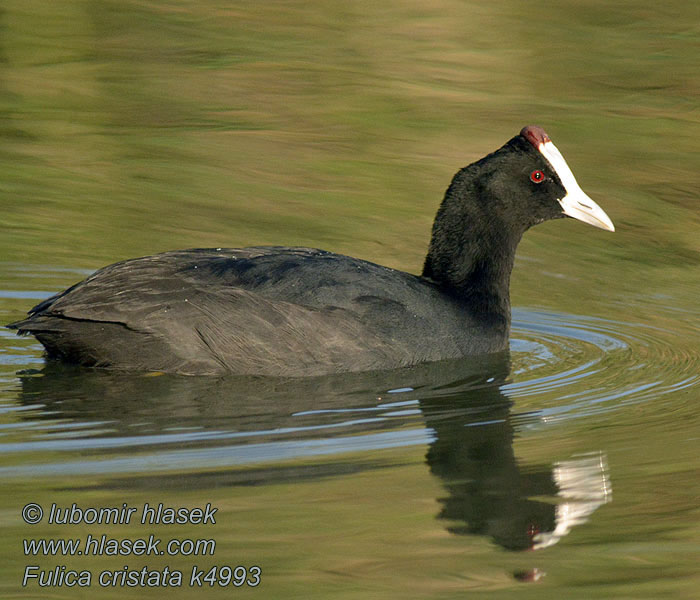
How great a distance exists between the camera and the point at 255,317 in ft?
20.5

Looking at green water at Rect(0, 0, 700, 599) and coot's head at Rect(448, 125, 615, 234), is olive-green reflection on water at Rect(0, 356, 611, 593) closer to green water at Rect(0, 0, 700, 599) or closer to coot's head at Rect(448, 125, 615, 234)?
green water at Rect(0, 0, 700, 599)

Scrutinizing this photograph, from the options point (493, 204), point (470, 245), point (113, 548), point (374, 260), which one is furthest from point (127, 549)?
point (374, 260)

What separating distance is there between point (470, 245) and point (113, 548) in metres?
3.34

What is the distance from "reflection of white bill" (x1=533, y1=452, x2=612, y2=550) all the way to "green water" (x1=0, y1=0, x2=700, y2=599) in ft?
0.04

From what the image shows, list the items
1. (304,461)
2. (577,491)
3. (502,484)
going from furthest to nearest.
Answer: (304,461) → (502,484) → (577,491)

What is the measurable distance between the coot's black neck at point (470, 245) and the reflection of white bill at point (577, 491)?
1.89 m

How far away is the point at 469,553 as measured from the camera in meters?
4.29

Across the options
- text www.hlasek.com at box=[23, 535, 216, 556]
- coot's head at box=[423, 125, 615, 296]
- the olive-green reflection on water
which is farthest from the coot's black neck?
text www.hlasek.com at box=[23, 535, 216, 556]

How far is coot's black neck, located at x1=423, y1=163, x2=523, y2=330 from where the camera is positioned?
7.04 m

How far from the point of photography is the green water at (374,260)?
4359 millimetres

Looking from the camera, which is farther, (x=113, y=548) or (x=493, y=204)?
(x=493, y=204)

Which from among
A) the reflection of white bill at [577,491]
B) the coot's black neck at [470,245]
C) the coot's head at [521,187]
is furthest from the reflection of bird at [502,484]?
the coot's head at [521,187]

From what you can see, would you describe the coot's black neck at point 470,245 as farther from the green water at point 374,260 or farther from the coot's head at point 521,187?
the green water at point 374,260

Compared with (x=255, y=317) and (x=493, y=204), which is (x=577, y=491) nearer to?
(x=255, y=317)
